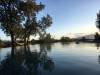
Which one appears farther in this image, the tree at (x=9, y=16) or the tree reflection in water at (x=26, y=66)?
the tree at (x=9, y=16)

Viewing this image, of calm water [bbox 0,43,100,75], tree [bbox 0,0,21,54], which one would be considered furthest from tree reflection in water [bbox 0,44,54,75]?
tree [bbox 0,0,21,54]

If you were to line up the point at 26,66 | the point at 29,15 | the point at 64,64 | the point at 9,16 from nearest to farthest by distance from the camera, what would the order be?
the point at 26,66 < the point at 64,64 < the point at 9,16 < the point at 29,15

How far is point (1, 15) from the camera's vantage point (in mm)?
38750

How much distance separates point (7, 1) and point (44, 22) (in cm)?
1917

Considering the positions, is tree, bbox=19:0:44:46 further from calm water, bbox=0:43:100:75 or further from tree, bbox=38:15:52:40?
calm water, bbox=0:43:100:75

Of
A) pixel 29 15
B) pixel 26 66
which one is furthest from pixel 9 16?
pixel 26 66

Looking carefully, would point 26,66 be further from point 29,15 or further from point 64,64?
point 29,15

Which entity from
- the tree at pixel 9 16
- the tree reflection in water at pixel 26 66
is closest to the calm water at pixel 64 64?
the tree reflection in water at pixel 26 66

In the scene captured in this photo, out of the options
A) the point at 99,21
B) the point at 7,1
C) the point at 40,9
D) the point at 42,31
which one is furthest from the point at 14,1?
the point at 99,21

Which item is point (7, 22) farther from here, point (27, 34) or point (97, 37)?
point (97, 37)

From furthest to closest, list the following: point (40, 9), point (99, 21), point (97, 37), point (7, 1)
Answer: point (99, 21)
point (97, 37)
point (40, 9)
point (7, 1)

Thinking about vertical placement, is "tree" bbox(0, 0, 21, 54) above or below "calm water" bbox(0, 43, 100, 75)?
above

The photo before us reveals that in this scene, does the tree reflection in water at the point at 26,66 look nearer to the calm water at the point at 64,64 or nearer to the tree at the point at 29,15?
the calm water at the point at 64,64

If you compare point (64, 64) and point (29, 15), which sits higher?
point (29, 15)
